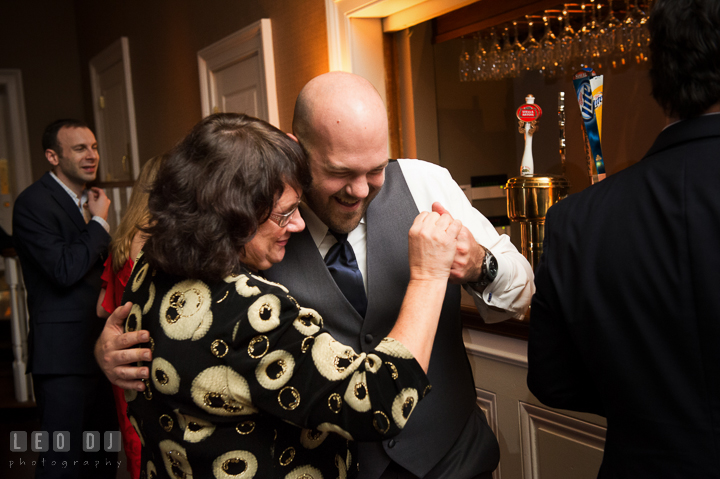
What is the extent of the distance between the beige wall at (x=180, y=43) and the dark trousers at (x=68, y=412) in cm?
159

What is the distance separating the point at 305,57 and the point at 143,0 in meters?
2.44

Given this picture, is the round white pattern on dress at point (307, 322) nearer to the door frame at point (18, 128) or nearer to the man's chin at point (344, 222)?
the man's chin at point (344, 222)

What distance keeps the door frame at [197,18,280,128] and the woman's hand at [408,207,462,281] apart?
90.1 inches

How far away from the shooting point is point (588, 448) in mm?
1526

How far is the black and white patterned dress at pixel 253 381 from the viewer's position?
2.79 ft

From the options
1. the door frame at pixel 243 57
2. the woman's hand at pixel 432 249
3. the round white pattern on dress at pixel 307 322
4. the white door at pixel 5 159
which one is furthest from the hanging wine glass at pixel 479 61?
the white door at pixel 5 159

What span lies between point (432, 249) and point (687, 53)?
1.56 ft

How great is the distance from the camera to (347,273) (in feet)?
4.10

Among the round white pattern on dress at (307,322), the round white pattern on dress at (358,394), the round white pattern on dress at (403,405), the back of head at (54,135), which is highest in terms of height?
the back of head at (54,135)

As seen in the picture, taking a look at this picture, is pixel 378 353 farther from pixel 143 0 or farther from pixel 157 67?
pixel 143 0

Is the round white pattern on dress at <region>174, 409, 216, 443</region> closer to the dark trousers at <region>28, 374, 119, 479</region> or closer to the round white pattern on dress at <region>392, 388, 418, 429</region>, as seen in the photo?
the round white pattern on dress at <region>392, 388, 418, 429</region>

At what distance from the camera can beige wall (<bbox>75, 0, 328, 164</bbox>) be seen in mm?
2949

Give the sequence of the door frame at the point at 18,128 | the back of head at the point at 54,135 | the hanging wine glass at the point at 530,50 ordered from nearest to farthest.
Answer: the back of head at the point at 54,135 → the hanging wine glass at the point at 530,50 → the door frame at the point at 18,128

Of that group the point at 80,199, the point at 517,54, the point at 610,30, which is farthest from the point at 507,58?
the point at 80,199
